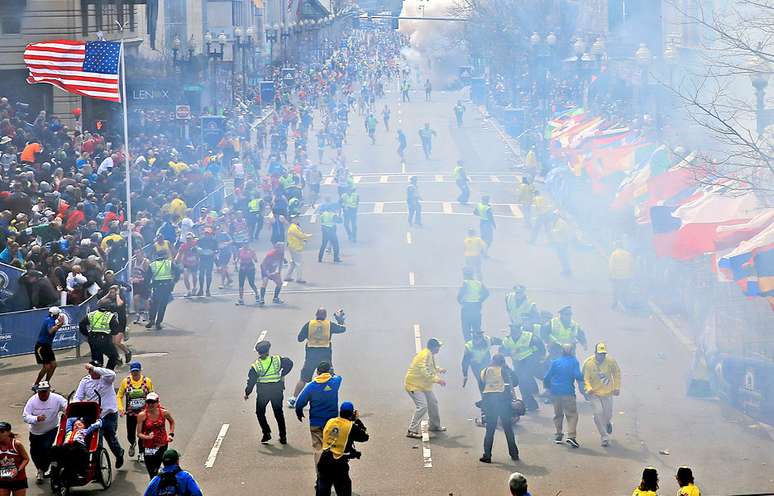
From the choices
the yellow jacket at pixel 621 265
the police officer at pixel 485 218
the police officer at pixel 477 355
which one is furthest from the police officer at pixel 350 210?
the police officer at pixel 477 355

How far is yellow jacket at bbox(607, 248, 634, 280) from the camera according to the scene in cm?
2452

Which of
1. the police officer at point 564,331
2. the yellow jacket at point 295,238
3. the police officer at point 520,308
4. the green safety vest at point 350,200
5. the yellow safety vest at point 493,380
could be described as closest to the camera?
the yellow safety vest at point 493,380

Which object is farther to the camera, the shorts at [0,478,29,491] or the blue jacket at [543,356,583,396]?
the blue jacket at [543,356,583,396]

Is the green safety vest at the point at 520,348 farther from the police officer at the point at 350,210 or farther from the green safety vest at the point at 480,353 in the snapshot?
the police officer at the point at 350,210

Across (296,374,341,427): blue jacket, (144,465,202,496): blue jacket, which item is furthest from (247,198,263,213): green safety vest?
(144,465,202,496): blue jacket

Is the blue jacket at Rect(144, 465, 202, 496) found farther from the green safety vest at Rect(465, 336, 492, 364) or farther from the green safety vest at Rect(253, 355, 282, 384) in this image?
the green safety vest at Rect(465, 336, 492, 364)

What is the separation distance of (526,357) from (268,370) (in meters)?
3.66

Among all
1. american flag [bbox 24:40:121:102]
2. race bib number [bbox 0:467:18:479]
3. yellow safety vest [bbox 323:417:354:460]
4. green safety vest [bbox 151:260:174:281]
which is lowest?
green safety vest [bbox 151:260:174:281]

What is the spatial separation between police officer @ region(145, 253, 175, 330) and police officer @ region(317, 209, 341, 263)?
22.9 ft

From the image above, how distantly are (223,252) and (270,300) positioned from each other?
188cm

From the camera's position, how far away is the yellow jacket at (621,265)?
24516mm

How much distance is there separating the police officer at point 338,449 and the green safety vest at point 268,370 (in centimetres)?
299

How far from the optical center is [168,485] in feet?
37.6

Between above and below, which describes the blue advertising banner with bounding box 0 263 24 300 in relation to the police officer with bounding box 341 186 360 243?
above
